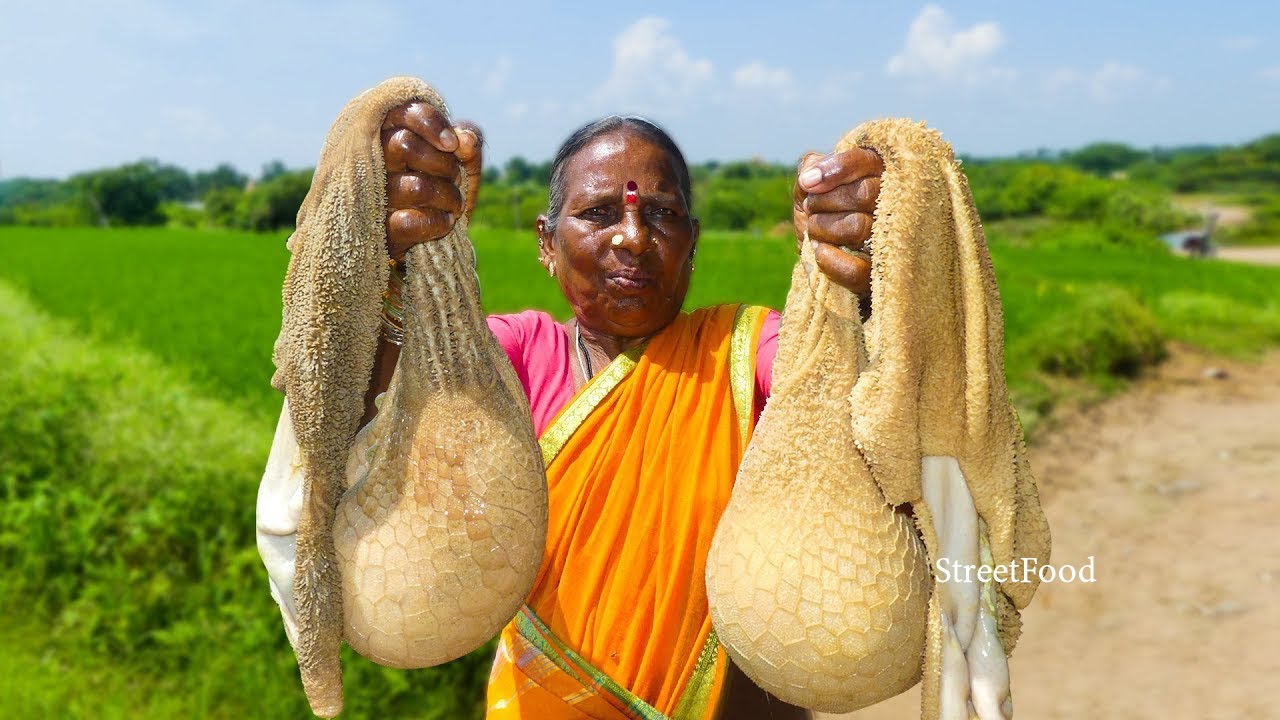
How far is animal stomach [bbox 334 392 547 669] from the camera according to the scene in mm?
1238

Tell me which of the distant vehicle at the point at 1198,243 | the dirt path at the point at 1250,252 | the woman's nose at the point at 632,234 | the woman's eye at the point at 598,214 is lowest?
the dirt path at the point at 1250,252

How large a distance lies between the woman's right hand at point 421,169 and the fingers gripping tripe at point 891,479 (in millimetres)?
475

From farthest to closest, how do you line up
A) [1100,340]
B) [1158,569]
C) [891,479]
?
1. [1100,340]
2. [1158,569]
3. [891,479]

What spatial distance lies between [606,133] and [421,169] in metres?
0.55

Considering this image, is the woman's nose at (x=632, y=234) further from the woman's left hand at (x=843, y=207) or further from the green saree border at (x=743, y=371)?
the woman's left hand at (x=843, y=207)

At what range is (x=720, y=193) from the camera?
178ft

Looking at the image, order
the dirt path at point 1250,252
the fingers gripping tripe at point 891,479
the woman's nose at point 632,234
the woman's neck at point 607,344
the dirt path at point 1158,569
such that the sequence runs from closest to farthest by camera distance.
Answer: the fingers gripping tripe at point 891,479, the woman's nose at point 632,234, the woman's neck at point 607,344, the dirt path at point 1158,569, the dirt path at point 1250,252

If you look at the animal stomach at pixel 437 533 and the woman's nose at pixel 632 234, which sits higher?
the woman's nose at pixel 632 234

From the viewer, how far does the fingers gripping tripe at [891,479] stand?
1.17 metres

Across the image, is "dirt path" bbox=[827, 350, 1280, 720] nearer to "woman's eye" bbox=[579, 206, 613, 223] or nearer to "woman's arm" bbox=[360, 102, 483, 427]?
"woman's eye" bbox=[579, 206, 613, 223]

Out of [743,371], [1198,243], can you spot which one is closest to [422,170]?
[743,371]

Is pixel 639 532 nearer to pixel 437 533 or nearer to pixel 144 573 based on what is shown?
pixel 437 533

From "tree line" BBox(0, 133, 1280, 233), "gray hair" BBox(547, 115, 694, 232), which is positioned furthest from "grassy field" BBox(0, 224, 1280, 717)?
"tree line" BBox(0, 133, 1280, 233)

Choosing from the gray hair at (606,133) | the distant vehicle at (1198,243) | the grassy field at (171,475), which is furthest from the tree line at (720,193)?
the gray hair at (606,133)
